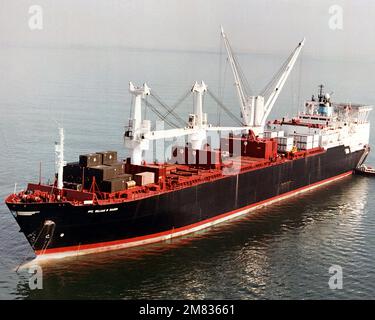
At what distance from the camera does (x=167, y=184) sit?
118ft

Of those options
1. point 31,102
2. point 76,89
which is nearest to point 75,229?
point 31,102

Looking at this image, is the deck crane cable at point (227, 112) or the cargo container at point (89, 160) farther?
the deck crane cable at point (227, 112)

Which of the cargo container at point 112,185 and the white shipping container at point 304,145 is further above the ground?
the white shipping container at point 304,145

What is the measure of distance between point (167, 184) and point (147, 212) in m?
3.22

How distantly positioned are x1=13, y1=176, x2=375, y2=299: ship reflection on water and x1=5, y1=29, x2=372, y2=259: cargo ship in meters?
1.25

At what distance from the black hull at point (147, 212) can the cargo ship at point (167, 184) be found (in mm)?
60

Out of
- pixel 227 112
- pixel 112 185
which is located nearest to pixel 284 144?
pixel 112 185

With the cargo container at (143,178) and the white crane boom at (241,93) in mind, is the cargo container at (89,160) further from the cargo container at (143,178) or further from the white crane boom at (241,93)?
the white crane boom at (241,93)

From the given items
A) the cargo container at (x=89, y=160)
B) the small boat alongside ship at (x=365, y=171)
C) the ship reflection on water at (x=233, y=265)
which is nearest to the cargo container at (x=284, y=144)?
the ship reflection on water at (x=233, y=265)

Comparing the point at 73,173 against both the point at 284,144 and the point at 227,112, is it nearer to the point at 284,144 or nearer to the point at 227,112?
the point at 284,144

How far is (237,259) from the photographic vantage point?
108ft

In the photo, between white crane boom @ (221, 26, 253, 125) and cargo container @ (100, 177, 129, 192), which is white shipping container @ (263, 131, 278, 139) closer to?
white crane boom @ (221, 26, 253, 125)

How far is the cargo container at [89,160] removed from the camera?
111 feet
